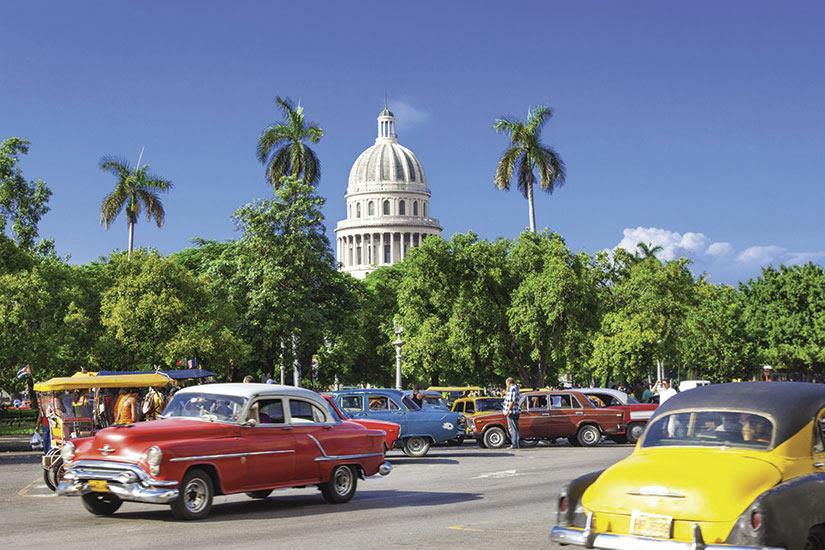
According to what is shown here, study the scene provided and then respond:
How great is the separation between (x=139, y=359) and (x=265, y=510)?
34867mm

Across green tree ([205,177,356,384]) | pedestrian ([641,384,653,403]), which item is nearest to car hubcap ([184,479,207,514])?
pedestrian ([641,384,653,403])

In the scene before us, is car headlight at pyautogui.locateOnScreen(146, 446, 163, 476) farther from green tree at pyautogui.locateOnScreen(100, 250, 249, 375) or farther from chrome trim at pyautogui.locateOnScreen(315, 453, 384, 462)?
green tree at pyautogui.locateOnScreen(100, 250, 249, 375)

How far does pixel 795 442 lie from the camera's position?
9.99 m

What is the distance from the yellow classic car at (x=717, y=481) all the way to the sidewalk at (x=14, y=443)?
26.9 m

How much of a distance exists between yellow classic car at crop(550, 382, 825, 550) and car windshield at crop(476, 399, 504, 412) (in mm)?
24282

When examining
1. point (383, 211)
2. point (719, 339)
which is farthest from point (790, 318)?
point (383, 211)

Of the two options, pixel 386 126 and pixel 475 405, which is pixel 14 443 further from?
pixel 386 126

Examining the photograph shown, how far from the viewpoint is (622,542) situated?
945 cm

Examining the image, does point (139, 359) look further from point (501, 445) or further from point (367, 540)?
point (367, 540)

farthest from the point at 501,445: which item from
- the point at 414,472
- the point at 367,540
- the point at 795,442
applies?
the point at 795,442

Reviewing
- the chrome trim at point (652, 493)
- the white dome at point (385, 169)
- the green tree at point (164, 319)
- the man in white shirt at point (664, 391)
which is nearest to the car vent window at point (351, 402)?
the man in white shirt at point (664, 391)

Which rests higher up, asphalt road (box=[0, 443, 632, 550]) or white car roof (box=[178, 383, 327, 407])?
white car roof (box=[178, 383, 327, 407])

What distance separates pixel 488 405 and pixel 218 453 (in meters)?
21.1

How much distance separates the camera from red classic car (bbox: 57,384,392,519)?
1434 centimetres
